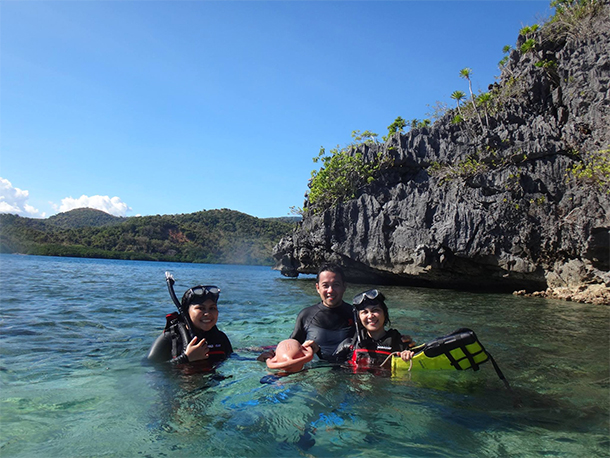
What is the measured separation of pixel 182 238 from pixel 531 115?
9207cm

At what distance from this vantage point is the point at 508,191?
2080 cm

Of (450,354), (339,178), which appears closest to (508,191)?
(339,178)

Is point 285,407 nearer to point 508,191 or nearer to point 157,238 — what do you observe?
point 508,191

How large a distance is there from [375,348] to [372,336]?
0.18m

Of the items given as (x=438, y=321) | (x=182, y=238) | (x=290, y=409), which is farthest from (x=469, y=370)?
(x=182, y=238)

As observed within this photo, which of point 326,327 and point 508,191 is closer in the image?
point 326,327

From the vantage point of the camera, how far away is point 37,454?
2.48 m

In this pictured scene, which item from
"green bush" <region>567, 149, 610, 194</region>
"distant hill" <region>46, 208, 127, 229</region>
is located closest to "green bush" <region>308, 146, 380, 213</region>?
"green bush" <region>567, 149, 610, 194</region>

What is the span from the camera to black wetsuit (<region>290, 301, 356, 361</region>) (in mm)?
5172

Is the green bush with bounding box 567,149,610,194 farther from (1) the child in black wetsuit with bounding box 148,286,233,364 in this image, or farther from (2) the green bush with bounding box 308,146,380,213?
(1) the child in black wetsuit with bounding box 148,286,233,364

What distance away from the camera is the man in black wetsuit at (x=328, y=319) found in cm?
502

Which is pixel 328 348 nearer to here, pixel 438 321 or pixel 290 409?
pixel 290 409

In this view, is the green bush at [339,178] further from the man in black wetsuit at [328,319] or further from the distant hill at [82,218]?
the distant hill at [82,218]

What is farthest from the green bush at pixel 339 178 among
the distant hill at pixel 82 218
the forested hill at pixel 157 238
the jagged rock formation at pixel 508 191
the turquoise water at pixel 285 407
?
the distant hill at pixel 82 218
